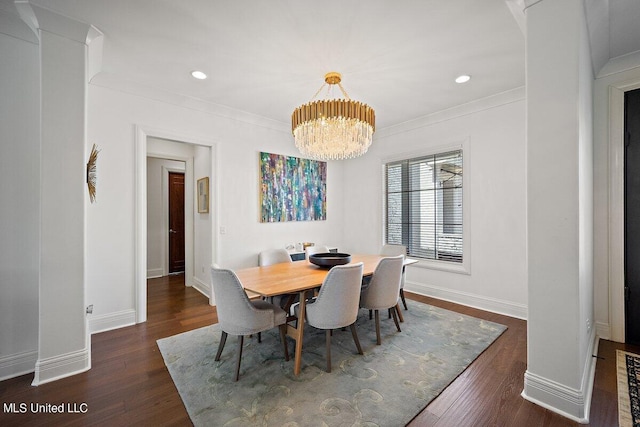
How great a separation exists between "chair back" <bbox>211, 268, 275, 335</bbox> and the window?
2903 millimetres

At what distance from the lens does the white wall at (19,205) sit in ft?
6.83

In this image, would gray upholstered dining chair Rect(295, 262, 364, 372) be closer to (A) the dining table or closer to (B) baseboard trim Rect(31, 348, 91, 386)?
(A) the dining table

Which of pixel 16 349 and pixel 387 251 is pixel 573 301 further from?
pixel 16 349

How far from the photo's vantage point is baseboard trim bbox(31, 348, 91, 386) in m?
1.98

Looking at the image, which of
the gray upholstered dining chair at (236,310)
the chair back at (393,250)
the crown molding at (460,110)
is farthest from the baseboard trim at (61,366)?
the crown molding at (460,110)

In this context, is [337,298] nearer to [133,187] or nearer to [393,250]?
[393,250]

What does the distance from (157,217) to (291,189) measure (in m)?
3.06

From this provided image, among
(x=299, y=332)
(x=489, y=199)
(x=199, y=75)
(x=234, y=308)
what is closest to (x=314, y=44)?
(x=199, y=75)

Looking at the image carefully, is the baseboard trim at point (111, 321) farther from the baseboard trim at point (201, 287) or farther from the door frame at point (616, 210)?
the door frame at point (616, 210)

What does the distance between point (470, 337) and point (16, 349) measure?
3897 mm

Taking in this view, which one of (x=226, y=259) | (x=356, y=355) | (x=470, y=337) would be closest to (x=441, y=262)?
(x=470, y=337)

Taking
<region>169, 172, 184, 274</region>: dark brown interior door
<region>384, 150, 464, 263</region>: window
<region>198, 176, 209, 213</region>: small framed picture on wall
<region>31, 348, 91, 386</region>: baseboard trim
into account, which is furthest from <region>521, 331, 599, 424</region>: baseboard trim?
<region>169, 172, 184, 274</region>: dark brown interior door

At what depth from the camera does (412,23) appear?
204 cm

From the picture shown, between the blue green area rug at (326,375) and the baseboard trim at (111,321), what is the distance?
2.29 ft
